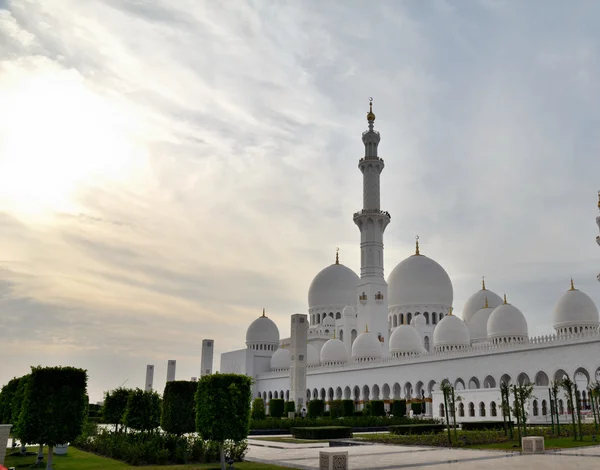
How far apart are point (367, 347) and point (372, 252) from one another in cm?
Result: 828

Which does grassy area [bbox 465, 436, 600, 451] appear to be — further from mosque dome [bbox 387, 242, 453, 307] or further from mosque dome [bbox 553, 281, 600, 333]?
mosque dome [bbox 387, 242, 453, 307]

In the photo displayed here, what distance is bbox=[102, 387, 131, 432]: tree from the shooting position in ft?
70.1

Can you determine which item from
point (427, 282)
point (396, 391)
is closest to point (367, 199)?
point (427, 282)

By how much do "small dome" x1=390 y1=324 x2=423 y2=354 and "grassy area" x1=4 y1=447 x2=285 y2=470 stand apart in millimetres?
34262

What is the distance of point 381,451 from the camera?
58.3 ft

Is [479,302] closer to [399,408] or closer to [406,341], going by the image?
[406,341]

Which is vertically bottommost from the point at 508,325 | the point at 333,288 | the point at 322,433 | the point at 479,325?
the point at 322,433

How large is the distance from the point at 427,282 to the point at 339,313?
38.6 feet

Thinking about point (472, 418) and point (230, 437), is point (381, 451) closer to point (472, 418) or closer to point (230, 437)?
point (230, 437)

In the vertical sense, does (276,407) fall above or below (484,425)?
above

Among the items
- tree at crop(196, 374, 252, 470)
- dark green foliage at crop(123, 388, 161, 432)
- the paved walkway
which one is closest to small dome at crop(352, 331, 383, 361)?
the paved walkway

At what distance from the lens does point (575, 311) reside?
40.8 metres

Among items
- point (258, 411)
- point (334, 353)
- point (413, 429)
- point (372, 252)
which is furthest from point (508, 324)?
point (413, 429)

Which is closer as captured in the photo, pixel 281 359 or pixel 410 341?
pixel 410 341
